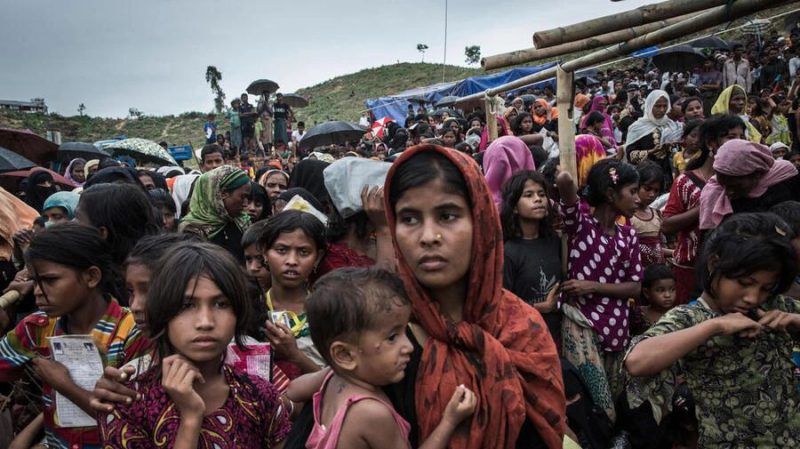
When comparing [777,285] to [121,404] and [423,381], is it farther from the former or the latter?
[121,404]

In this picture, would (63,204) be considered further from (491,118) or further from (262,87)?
(262,87)

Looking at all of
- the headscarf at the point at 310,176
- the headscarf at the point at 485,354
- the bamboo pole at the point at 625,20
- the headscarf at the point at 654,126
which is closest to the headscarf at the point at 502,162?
the bamboo pole at the point at 625,20

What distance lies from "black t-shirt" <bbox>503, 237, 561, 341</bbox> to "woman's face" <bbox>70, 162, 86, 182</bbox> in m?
7.74

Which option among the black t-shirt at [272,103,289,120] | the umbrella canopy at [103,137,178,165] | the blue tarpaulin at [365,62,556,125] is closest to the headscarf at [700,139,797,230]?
the umbrella canopy at [103,137,178,165]

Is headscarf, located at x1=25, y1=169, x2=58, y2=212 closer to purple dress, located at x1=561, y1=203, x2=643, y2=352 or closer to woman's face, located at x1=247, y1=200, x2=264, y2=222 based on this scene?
woman's face, located at x1=247, y1=200, x2=264, y2=222

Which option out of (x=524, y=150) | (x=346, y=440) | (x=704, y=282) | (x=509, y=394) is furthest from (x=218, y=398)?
(x=524, y=150)

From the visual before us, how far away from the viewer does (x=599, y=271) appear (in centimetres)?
358

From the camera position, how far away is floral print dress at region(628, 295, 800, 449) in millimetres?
2250

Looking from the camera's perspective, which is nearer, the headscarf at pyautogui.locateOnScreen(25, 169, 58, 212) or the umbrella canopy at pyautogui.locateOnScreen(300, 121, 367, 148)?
the headscarf at pyautogui.locateOnScreen(25, 169, 58, 212)

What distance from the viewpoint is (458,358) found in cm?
161

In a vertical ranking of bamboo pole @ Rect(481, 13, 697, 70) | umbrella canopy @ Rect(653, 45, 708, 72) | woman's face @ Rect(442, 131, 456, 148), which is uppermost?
umbrella canopy @ Rect(653, 45, 708, 72)

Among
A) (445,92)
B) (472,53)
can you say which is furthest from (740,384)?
(472,53)

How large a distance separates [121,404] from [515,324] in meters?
1.25

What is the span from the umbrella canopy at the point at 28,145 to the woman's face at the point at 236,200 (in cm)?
1100
